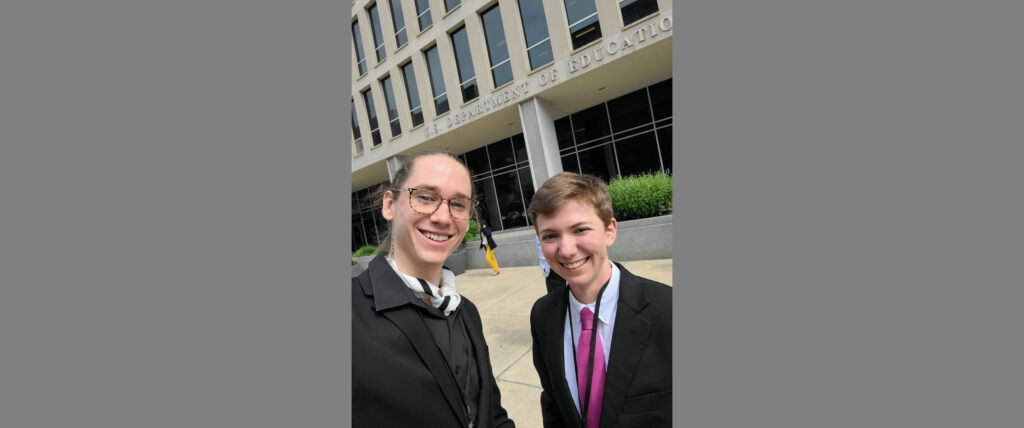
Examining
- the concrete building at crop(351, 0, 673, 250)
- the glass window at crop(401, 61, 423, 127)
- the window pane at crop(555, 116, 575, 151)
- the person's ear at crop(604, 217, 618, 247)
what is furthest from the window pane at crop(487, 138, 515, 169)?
Result: the person's ear at crop(604, 217, 618, 247)

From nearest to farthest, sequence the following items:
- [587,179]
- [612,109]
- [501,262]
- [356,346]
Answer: [356,346] < [587,179] < [501,262] < [612,109]

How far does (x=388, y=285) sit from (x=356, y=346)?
0.21 metres

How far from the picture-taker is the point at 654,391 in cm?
115

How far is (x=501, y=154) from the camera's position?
43.0 ft

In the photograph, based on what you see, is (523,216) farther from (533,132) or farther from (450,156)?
(450,156)

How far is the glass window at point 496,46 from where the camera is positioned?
10188 millimetres

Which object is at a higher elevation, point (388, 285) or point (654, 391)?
point (388, 285)

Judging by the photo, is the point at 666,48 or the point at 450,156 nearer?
the point at 450,156

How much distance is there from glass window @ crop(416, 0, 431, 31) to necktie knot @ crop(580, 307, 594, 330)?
1159 cm

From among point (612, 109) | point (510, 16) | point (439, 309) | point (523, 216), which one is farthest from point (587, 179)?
point (523, 216)

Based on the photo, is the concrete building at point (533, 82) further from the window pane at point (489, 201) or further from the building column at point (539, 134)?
the window pane at point (489, 201)

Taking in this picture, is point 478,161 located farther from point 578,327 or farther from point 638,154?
point 578,327

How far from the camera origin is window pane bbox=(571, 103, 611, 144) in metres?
11.1

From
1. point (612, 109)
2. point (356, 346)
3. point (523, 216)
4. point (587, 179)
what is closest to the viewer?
point (356, 346)
